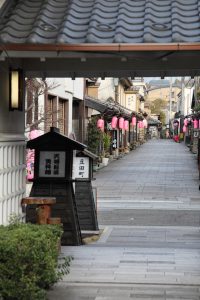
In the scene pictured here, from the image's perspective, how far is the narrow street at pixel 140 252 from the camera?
727 centimetres

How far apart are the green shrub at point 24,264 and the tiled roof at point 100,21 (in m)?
2.20

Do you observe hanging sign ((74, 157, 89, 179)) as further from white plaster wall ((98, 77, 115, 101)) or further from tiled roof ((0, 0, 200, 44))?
white plaster wall ((98, 77, 115, 101))

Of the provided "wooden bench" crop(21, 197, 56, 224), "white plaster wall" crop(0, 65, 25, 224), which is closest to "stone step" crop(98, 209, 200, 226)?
"wooden bench" crop(21, 197, 56, 224)

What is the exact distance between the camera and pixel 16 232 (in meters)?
6.30

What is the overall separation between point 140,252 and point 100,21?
4594 mm

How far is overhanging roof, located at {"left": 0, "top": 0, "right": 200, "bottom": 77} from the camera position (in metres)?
6.24

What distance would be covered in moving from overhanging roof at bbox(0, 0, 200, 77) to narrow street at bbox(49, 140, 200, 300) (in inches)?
118

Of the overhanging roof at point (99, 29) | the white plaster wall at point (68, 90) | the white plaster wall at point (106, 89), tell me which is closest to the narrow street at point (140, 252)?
the overhanging roof at point (99, 29)

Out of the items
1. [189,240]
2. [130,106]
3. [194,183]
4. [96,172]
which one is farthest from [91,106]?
[130,106]

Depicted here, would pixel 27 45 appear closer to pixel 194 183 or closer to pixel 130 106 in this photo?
pixel 194 183

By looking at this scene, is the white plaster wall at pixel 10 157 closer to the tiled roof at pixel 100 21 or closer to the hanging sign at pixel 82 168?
the tiled roof at pixel 100 21

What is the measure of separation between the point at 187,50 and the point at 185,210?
11009mm

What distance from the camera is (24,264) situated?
600cm

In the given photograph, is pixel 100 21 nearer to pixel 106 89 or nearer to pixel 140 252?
pixel 140 252
